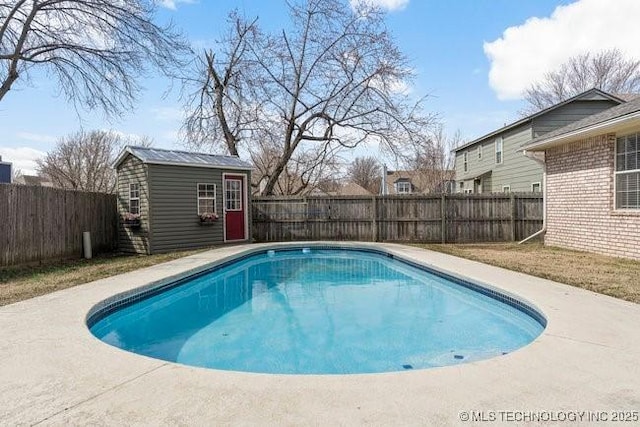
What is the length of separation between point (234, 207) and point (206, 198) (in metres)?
1.11

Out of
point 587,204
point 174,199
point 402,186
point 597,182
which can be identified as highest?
point 402,186

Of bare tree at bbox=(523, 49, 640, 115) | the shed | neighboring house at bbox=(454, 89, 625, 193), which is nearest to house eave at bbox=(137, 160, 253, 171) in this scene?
the shed

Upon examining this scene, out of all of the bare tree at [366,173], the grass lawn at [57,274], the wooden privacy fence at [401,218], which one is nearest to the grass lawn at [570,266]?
the wooden privacy fence at [401,218]

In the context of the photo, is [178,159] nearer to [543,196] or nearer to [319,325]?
[319,325]

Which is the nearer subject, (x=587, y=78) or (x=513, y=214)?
(x=513, y=214)

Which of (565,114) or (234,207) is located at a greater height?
(565,114)

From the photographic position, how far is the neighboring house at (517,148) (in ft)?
50.0

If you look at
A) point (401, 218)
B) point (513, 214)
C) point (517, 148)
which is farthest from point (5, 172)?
point (517, 148)

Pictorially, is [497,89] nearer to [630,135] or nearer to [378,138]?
[378,138]

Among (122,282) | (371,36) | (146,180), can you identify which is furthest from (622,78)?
(122,282)

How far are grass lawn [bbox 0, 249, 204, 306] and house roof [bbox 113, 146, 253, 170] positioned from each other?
8.68 ft

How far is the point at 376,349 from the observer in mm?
4426

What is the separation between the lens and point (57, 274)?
7625mm

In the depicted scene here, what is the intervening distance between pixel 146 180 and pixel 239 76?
8150 mm
